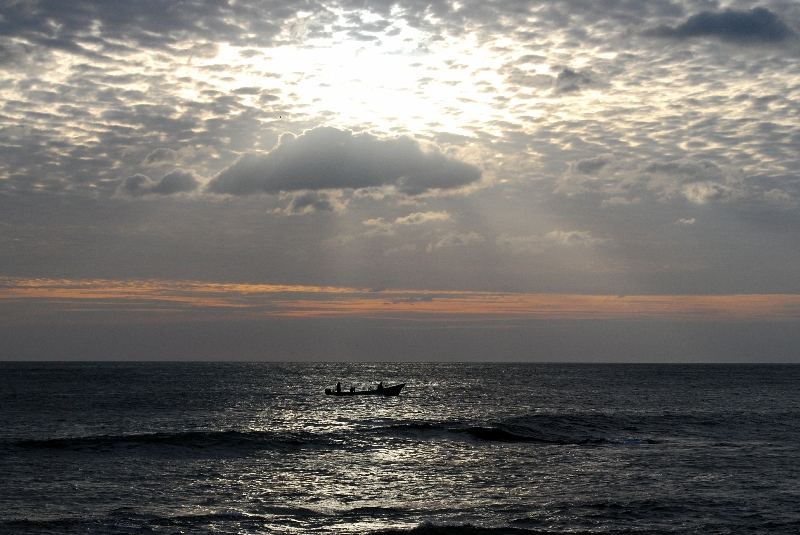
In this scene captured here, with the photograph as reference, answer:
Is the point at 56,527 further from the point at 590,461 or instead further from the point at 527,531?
the point at 590,461

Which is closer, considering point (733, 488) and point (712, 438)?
point (733, 488)

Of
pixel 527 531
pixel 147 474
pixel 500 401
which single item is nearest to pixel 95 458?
pixel 147 474

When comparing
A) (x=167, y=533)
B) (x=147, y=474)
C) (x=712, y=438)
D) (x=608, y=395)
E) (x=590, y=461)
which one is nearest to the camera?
(x=167, y=533)

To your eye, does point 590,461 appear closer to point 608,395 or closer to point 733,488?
point 733,488

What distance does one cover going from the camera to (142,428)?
167 ft

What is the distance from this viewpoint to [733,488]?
95.3ft

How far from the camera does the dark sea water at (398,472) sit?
944 inches

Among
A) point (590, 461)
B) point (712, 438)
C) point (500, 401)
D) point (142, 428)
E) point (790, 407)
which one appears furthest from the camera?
point (500, 401)

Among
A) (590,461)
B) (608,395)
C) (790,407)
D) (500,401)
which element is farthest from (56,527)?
(608,395)

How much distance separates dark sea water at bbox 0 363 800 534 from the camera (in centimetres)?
2398

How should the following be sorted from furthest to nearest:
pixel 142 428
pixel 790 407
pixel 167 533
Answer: pixel 790 407 → pixel 142 428 → pixel 167 533

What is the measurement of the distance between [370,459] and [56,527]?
17573 millimetres

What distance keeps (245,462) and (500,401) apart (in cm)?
4926

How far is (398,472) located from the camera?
109ft
